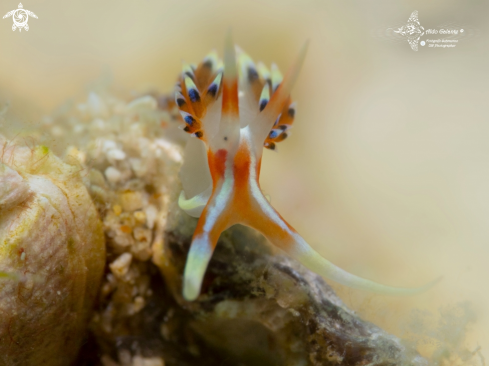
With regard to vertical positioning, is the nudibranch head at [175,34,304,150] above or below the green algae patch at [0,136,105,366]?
above

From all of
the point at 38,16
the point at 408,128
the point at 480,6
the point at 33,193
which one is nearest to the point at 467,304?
the point at 408,128

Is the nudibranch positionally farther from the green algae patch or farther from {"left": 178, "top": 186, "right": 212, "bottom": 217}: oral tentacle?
the green algae patch

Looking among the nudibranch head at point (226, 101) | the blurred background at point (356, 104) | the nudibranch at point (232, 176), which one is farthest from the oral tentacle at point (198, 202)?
the blurred background at point (356, 104)

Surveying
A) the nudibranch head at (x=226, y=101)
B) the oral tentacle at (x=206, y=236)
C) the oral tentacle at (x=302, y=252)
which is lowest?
the oral tentacle at (x=302, y=252)

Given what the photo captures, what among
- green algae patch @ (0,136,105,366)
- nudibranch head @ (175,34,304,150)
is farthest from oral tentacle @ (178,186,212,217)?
green algae patch @ (0,136,105,366)

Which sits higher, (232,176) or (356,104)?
(232,176)

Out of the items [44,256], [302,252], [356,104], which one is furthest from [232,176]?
[356,104]

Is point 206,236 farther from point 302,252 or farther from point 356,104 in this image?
point 356,104

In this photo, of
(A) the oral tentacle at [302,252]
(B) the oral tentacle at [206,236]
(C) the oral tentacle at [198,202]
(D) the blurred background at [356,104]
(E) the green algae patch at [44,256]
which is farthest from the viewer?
(D) the blurred background at [356,104]

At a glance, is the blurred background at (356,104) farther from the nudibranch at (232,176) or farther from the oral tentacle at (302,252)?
the nudibranch at (232,176)
